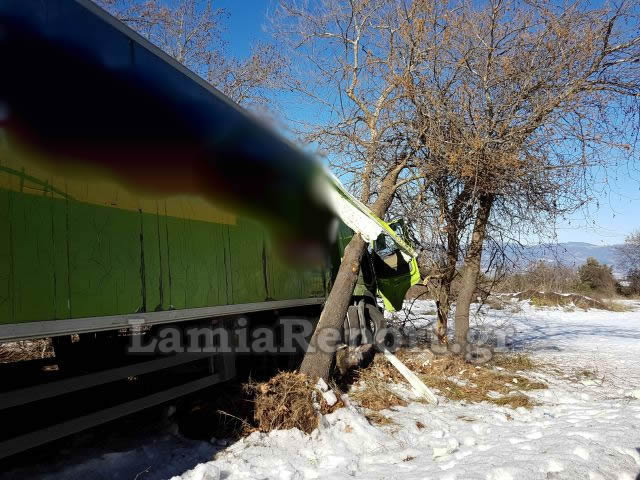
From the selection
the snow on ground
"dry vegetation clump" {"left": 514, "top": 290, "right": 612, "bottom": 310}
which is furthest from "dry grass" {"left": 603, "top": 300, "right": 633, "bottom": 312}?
the snow on ground

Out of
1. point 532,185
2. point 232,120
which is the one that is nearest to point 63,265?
point 232,120

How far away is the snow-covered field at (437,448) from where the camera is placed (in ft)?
12.8

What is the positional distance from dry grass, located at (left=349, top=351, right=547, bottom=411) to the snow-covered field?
270mm

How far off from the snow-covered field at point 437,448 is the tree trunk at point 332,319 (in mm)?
712

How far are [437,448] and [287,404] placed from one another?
1559 mm

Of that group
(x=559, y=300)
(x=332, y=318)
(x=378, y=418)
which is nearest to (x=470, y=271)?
(x=332, y=318)

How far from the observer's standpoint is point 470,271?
9.38m

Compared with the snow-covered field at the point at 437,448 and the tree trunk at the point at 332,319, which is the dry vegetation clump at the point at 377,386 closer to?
the snow-covered field at the point at 437,448

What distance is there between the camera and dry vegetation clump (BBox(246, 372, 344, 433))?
197 inches

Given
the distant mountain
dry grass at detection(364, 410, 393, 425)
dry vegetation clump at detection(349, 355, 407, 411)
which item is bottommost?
dry grass at detection(364, 410, 393, 425)

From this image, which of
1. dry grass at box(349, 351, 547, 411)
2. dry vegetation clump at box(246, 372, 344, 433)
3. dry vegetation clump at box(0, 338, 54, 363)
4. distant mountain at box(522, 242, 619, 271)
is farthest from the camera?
distant mountain at box(522, 242, 619, 271)

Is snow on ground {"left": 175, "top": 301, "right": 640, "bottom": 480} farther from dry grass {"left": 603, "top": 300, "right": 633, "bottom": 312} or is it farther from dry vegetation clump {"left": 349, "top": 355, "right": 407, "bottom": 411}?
dry grass {"left": 603, "top": 300, "right": 633, "bottom": 312}

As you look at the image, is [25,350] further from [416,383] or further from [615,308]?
[615,308]

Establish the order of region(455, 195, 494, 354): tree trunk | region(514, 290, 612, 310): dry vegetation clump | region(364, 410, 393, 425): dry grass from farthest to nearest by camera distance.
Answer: region(514, 290, 612, 310): dry vegetation clump
region(455, 195, 494, 354): tree trunk
region(364, 410, 393, 425): dry grass
